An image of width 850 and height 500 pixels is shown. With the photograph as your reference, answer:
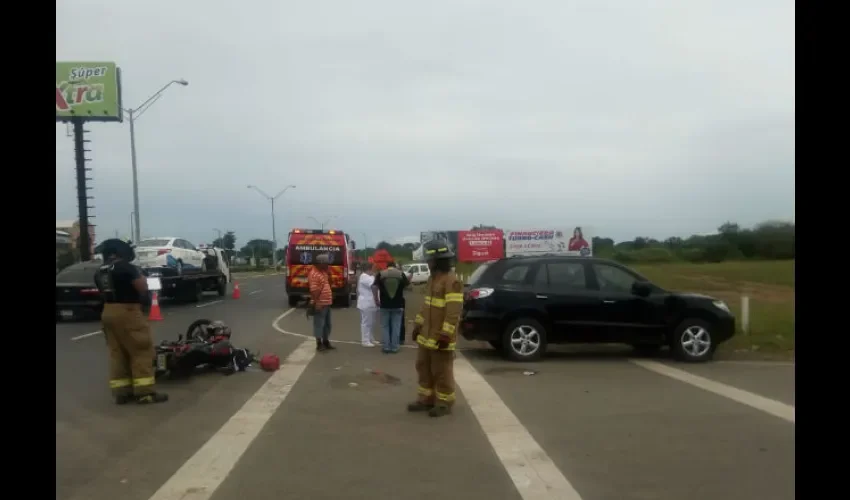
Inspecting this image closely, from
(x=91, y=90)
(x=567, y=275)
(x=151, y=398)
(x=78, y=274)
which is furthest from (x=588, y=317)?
(x=91, y=90)

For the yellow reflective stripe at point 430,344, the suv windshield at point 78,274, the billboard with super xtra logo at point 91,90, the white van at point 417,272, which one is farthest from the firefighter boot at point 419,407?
the billboard with super xtra logo at point 91,90

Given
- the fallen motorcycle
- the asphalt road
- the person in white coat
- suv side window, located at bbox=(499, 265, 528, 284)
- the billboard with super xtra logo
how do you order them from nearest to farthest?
the asphalt road → the fallen motorcycle → suv side window, located at bbox=(499, 265, 528, 284) → the person in white coat → the billboard with super xtra logo

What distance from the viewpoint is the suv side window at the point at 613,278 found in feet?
37.6

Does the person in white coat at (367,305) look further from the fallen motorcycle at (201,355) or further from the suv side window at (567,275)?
the suv side window at (567,275)

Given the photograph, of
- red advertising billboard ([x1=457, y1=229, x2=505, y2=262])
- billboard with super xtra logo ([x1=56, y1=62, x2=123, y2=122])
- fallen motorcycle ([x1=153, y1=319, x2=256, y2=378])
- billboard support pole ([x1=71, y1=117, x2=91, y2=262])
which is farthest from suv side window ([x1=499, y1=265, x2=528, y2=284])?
billboard with super xtra logo ([x1=56, y1=62, x2=123, y2=122])

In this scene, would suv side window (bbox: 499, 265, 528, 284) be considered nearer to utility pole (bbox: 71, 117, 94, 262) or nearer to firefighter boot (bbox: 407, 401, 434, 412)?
firefighter boot (bbox: 407, 401, 434, 412)

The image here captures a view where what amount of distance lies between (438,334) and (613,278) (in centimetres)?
515

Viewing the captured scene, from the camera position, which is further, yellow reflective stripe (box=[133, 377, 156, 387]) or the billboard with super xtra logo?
the billboard with super xtra logo

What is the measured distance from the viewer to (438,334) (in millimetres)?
7344

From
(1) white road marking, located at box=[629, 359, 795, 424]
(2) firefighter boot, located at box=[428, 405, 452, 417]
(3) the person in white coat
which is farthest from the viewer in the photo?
(3) the person in white coat

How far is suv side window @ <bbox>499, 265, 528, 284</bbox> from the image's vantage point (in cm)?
1145

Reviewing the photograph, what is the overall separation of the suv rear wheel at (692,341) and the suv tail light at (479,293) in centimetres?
299

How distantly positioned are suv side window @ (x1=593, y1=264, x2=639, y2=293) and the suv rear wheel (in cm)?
102
